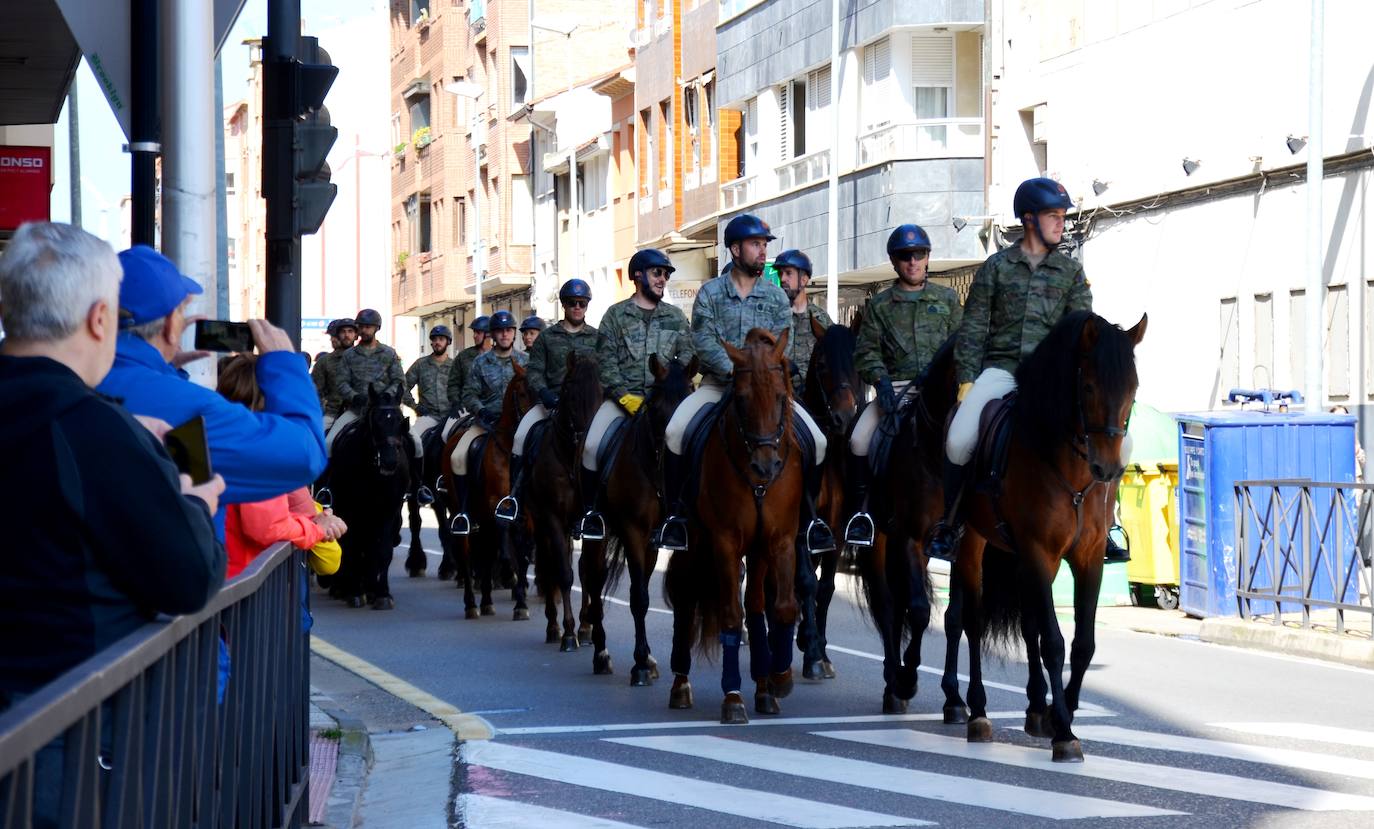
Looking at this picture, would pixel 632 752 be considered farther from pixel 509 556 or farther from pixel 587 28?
pixel 587 28

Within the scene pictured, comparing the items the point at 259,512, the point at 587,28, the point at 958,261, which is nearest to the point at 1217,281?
the point at 958,261

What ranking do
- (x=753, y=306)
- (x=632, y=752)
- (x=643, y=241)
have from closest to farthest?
1. (x=632, y=752)
2. (x=753, y=306)
3. (x=643, y=241)

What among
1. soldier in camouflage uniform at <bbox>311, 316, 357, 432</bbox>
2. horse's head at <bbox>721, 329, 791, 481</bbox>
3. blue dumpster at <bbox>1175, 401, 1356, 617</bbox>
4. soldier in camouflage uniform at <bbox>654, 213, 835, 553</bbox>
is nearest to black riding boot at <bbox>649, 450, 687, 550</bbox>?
soldier in camouflage uniform at <bbox>654, 213, 835, 553</bbox>

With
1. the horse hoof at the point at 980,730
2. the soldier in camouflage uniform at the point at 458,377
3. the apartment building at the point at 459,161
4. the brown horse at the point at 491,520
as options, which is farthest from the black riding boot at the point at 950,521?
the apartment building at the point at 459,161

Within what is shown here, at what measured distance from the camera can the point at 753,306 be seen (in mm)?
12203

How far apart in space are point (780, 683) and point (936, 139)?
25.4m

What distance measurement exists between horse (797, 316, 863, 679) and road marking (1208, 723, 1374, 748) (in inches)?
103

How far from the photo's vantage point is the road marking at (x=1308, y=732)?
34.7ft

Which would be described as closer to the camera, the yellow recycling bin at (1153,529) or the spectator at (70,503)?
the spectator at (70,503)

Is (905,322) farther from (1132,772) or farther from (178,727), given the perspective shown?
(178,727)

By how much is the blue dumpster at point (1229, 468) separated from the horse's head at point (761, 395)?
8104 mm

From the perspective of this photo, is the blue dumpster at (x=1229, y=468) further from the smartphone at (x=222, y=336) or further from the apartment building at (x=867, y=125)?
the apartment building at (x=867, y=125)

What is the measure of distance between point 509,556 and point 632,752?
8.49 metres

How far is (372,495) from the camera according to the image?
20.2 metres
